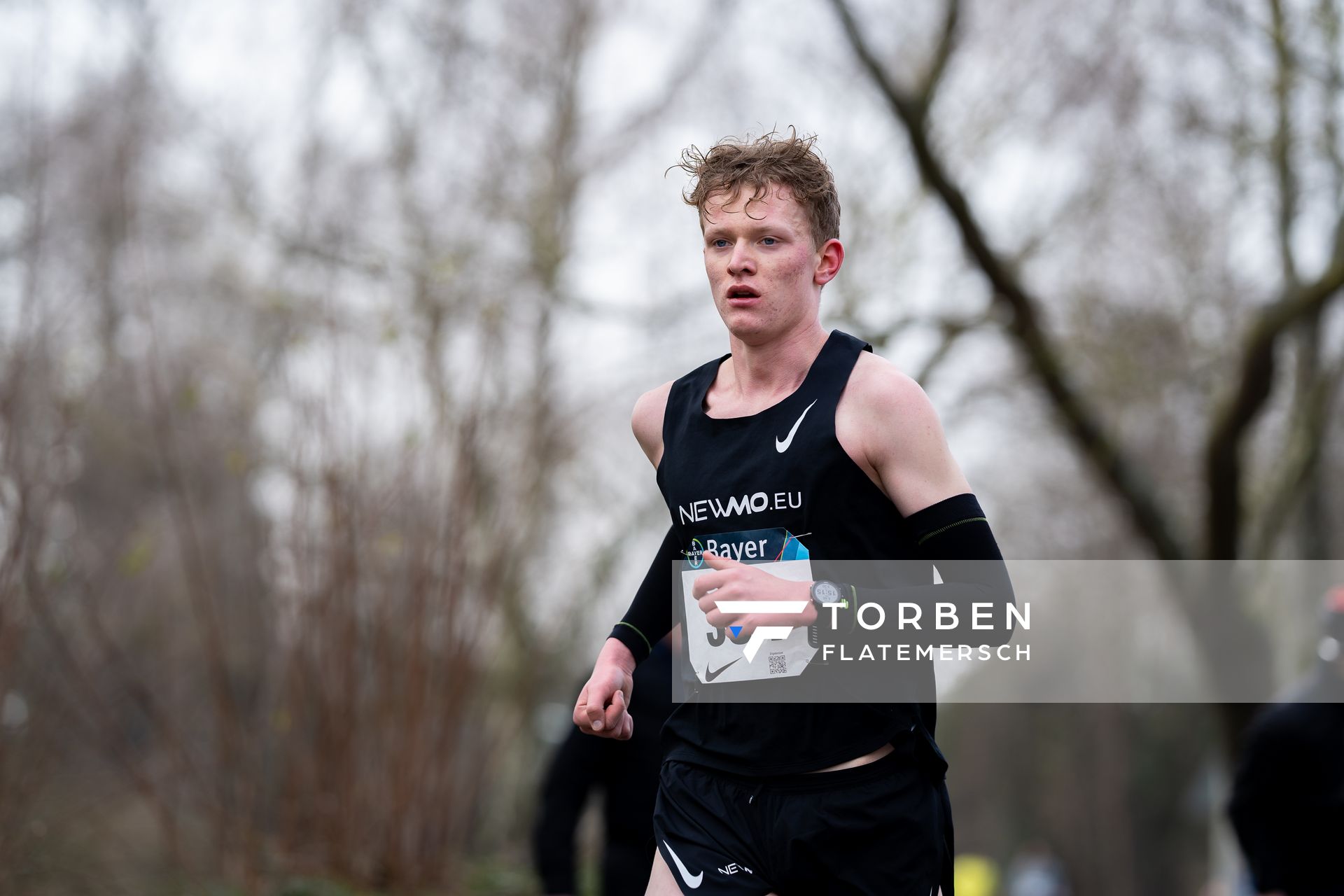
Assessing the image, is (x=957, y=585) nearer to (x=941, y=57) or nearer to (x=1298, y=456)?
(x=941, y=57)

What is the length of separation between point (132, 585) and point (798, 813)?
9.60 metres

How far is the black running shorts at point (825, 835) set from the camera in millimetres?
2326

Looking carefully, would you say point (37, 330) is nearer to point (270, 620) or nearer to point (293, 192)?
point (270, 620)

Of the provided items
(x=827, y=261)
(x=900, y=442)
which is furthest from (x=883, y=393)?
(x=827, y=261)

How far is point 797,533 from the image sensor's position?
7.95ft

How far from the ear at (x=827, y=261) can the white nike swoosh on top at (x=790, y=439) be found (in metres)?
0.29

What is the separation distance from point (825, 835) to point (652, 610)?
695 mm

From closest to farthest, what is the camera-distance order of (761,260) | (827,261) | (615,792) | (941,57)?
(761,260), (827,261), (615,792), (941,57)

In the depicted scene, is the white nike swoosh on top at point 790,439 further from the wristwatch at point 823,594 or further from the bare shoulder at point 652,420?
the bare shoulder at point 652,420

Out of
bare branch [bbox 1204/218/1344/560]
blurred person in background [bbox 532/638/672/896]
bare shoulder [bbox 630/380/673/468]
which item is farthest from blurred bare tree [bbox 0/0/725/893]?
bare branch [bbox 1204/218/1344/560]

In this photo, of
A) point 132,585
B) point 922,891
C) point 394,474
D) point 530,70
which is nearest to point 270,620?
point 394,474

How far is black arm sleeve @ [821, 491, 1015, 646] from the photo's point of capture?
7.53 feet

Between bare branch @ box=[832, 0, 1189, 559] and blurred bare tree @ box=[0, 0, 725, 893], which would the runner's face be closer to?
blurred bare tree @ box=[0, 0, 725, 893]

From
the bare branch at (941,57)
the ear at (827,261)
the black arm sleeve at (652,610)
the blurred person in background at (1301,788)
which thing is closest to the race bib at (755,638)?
the black arm sleeve at (652,610)
